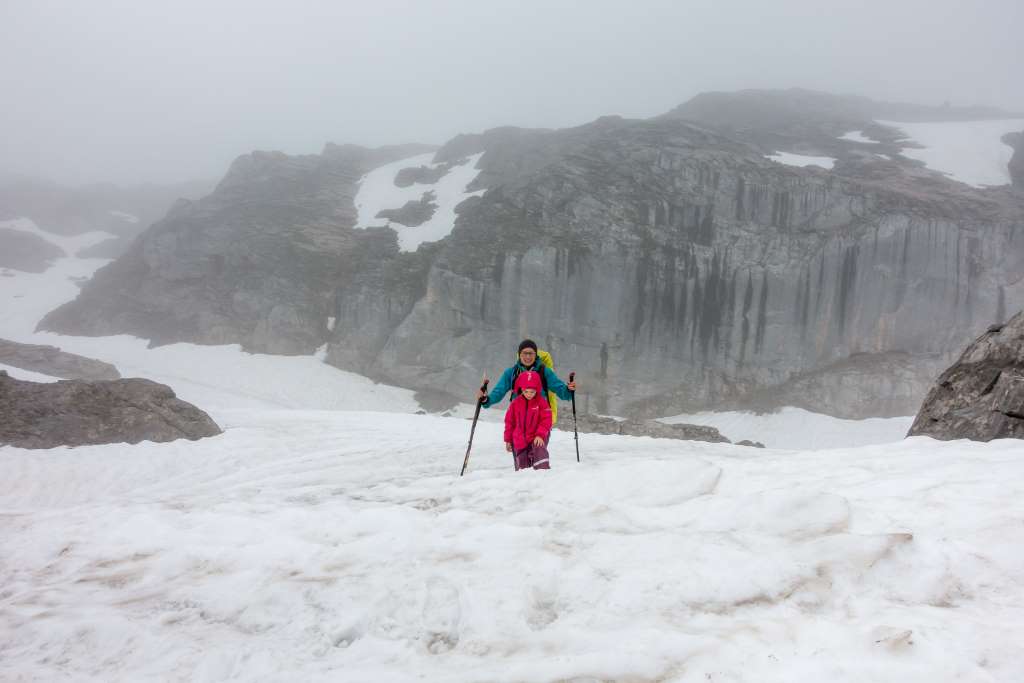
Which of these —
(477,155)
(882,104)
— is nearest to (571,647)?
(477,155)

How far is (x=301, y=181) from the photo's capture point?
171 ft

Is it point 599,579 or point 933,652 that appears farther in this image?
point 599,579

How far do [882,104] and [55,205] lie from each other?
123918 millimetres

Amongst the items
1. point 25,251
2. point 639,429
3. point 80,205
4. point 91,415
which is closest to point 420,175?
point 639,429

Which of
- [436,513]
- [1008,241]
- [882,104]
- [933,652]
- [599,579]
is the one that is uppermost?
[882,104]

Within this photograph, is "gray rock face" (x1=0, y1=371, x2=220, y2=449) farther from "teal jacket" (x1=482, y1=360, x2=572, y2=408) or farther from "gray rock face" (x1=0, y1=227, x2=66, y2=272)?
"gray rock face" (x1=0, y1=227, x2=66, y2=272)

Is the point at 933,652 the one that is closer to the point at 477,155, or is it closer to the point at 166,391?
the point at 166,391

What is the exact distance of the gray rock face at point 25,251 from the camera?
6228cm

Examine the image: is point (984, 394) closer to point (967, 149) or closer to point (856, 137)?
point (967, 149)

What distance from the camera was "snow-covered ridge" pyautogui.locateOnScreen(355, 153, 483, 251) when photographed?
43156 millimetres

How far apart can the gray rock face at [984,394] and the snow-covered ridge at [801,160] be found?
3631cm

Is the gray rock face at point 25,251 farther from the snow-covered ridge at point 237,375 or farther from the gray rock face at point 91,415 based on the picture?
the gray rock face at point 91,415

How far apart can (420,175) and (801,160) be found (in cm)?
3548

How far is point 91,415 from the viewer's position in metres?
10.6
